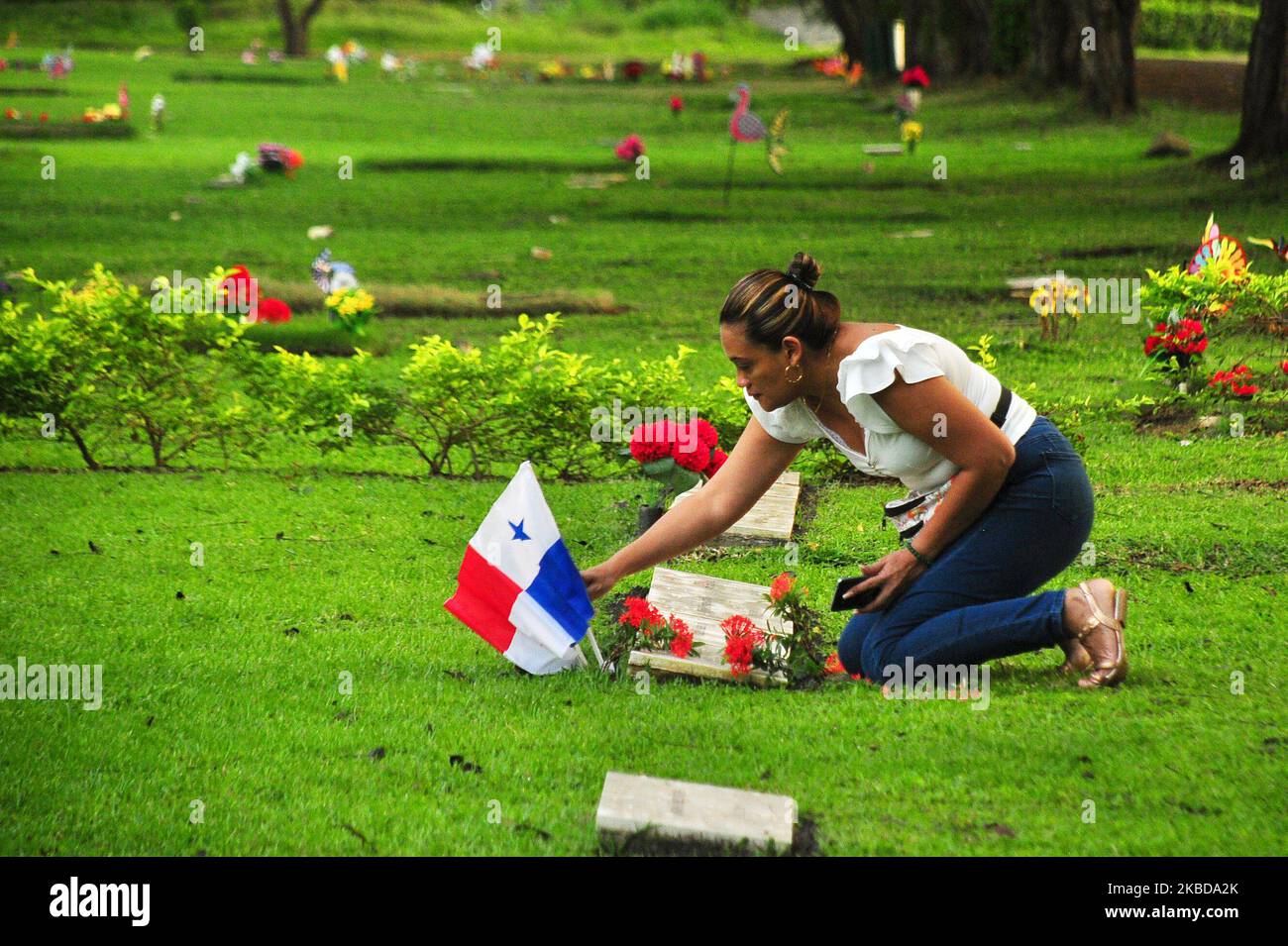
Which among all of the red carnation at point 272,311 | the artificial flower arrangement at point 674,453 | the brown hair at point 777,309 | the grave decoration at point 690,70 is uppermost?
the grave decoration at point 690,70

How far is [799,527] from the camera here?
282 inches

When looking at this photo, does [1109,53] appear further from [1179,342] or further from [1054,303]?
[1179,342]

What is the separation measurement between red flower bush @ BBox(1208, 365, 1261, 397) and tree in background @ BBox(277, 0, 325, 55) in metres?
46.1

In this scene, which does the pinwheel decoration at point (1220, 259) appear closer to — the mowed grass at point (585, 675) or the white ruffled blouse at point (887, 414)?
the mowed grass at point (585, 675)

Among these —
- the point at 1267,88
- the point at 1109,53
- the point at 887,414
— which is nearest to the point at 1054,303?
the point at 887,414

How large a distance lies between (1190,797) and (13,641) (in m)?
4.32

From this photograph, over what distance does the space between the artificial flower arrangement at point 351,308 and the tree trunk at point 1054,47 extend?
1981cm

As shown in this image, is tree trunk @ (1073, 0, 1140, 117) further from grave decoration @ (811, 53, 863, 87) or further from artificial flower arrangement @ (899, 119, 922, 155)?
grave decoration @ (811, 53, 863, 87)

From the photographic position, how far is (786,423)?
4539 millimetres

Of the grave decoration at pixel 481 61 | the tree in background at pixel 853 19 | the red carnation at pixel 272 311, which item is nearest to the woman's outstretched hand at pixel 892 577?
the red carnation at pixel 272 311

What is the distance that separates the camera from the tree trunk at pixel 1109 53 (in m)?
23.3

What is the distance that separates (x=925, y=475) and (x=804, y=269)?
0.76m

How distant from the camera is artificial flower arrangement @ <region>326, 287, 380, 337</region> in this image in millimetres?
10484

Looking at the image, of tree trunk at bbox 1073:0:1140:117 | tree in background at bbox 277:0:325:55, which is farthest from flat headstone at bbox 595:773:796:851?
tree in background at bbox 277:0:325:55
